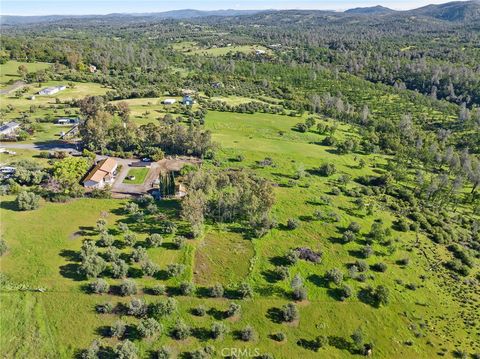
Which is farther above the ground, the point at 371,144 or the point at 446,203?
the point at 371,144

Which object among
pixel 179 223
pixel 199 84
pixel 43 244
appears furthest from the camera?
pixel 199 84

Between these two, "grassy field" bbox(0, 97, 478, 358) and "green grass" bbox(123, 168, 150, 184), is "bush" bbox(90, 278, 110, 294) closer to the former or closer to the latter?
"grassy field" bbox(0, 97, 478, 358)

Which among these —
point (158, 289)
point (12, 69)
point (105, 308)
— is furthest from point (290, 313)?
point (12, 69)

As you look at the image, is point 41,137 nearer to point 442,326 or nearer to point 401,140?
point 442,326

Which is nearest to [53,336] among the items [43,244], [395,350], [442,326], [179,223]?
[43,244]

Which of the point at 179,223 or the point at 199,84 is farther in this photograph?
the point at 199,84

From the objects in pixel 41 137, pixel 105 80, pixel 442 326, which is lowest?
pixel 442 326
